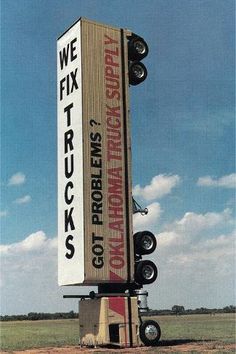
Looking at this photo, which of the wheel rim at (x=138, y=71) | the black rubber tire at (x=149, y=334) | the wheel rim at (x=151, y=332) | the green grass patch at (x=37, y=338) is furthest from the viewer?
the wheel rim at (x=138, y=71)

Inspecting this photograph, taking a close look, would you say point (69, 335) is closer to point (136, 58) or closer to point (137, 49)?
point (136, 58)

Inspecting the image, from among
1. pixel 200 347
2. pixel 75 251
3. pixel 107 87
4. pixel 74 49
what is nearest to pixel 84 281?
pixel 75 251

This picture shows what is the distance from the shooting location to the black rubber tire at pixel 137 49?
3938cm

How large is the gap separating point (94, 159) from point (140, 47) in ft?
28.6

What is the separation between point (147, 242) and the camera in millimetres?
36438

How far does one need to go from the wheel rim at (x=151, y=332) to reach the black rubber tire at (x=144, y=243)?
13.8 ft

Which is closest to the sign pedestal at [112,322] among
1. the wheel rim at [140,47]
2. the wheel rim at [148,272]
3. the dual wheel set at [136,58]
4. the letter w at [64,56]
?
the wheel rim at [148,272]

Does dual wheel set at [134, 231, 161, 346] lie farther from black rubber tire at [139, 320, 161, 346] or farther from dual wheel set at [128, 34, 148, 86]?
dual wheel set at [128, 34, 148, 86]

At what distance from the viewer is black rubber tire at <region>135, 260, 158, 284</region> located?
35.9 m

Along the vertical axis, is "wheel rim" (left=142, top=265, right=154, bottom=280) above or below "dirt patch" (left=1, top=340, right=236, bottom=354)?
above

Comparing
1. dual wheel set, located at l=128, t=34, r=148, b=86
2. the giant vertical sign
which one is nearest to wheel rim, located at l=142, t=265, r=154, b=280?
the giant vertical sign

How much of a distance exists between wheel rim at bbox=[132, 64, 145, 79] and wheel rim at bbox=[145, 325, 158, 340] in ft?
50.2

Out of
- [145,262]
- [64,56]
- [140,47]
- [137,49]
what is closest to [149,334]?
[145,262]

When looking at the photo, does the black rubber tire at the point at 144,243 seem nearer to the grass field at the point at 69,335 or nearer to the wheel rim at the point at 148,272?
the wheel rim at the point at 148,272
